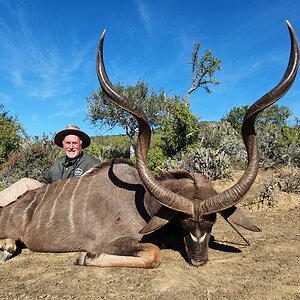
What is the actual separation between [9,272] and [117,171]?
4.90 feet

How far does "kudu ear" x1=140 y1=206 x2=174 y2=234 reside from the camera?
3127 mm

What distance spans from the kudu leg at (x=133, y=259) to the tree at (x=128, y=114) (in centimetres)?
2016

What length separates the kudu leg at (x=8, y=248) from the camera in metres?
3.73

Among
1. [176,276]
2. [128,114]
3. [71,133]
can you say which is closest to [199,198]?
[176,276]

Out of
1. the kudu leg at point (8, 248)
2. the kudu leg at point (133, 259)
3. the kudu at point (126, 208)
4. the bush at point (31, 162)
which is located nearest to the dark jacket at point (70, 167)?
the kudu at point (126, 208)

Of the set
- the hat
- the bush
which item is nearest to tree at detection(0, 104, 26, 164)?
the bush

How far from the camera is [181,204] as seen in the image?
301 centimetres

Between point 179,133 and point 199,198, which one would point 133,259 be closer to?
point 199,198

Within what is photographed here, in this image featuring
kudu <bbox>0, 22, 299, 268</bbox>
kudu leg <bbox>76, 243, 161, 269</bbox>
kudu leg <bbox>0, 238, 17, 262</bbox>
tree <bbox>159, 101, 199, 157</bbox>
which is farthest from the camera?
tree <bbox>159, 101, 199, 157</bbox>

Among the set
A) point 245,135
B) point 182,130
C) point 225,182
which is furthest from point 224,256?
point 182,130

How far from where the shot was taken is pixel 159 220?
3143mm

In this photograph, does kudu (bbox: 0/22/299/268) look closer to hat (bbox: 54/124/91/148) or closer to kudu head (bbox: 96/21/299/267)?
kudu head (bbox: 96/21/299/267)

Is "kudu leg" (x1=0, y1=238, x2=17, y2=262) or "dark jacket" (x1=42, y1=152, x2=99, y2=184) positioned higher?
"dark jacket" (x1=42, y1=152, x2=99, y2=184)

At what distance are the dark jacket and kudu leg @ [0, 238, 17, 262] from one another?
A: 4.13 ft
